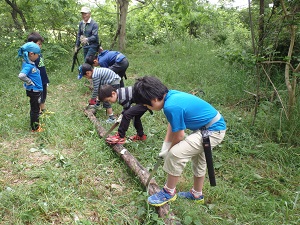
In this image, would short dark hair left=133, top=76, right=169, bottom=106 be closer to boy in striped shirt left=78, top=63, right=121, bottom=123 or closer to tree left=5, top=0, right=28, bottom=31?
boy in striped shirt left=78, top=63, right=121, bottom=123

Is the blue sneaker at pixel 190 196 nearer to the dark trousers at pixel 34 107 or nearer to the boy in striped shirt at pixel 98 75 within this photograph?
the boy in striped shirt at pixel 98 75

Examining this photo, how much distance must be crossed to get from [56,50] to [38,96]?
5268 mm

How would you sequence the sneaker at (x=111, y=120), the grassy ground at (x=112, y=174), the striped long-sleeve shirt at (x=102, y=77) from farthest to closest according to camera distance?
the sneaker at (x=111, y=120) < the striped long-sleeve shirt at (x=102, y=77) < the grassy ground at (x=112, y=174)

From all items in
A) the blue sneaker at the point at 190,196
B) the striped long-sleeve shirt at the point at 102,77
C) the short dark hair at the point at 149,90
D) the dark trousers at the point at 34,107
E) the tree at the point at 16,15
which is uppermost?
the tree at the point at 16,15

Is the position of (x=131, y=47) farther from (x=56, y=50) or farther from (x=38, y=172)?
(x=38, y=172)

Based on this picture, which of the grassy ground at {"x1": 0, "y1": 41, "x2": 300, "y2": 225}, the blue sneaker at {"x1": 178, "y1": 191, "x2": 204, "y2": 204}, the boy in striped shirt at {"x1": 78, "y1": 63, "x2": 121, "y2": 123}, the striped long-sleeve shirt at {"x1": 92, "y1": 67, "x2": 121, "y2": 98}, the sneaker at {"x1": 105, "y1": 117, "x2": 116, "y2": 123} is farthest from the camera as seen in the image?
the sneaker at {"x1": 105, "y1": 117, "x2": 116, "y2": 123}

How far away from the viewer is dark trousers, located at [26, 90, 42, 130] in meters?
3.91

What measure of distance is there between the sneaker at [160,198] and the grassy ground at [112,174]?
0.25ft

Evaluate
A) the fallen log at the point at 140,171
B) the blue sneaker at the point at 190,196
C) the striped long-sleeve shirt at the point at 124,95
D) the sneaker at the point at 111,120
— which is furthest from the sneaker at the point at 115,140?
the blue sneaker at the point at 190,196

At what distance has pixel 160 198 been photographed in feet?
8.27

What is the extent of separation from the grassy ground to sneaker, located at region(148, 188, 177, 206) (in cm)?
8

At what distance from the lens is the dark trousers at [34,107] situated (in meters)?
3.91

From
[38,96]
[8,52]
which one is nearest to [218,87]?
[38,96]

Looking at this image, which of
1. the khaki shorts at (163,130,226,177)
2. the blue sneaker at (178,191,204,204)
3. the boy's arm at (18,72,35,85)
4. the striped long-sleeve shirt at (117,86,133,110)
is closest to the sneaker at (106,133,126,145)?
the striped long-sleeve shirt at (117,86,133,110)
